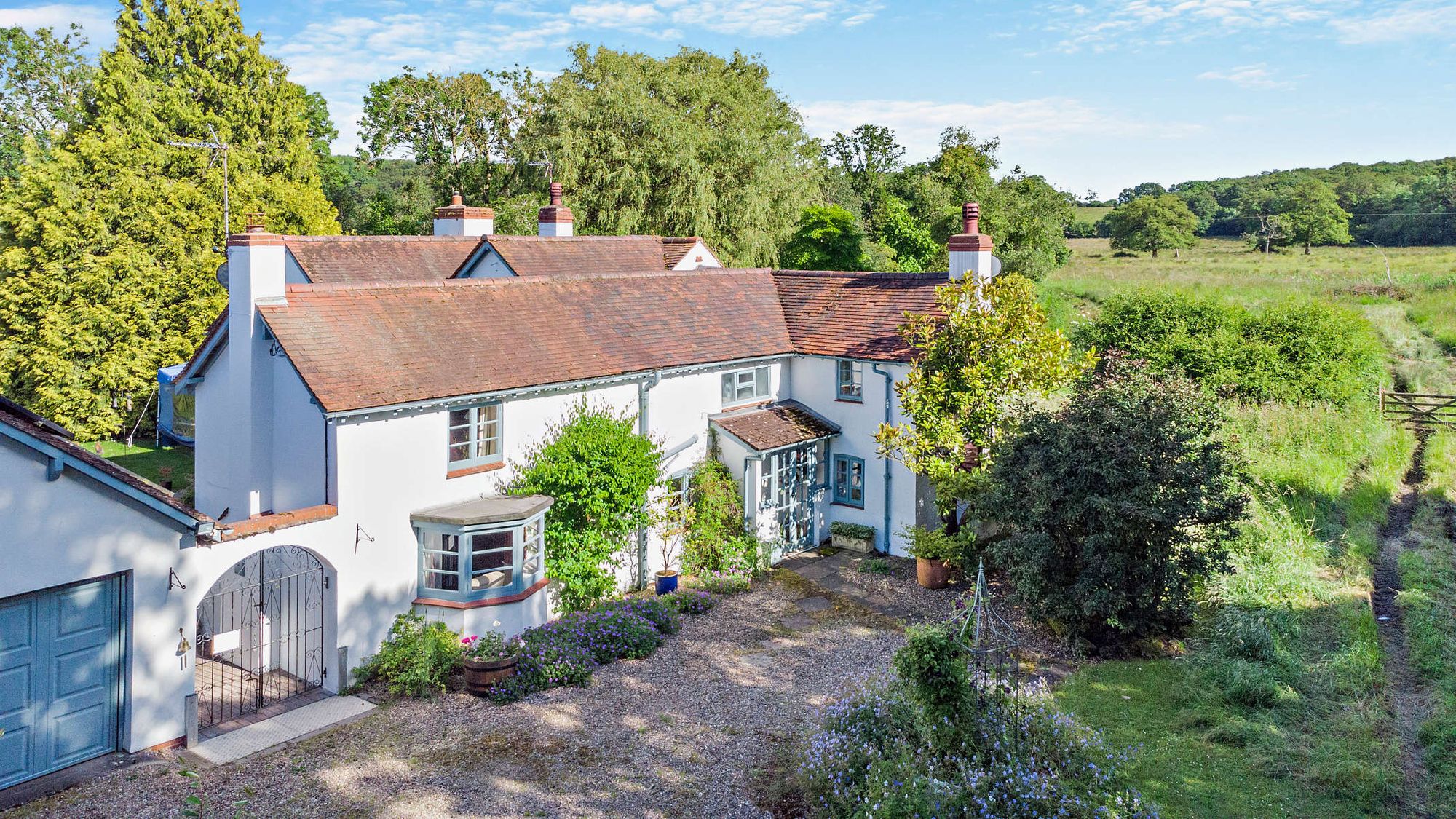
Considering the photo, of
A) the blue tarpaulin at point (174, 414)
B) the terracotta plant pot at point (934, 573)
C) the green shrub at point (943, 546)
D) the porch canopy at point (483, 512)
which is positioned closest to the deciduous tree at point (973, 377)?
the green shrub at point (943, 546)

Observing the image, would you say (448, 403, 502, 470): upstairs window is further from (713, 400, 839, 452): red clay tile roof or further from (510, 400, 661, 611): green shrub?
(713, 400, 839, 452): red clay tile roof

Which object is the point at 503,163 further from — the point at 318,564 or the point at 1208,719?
the point at 1208,719

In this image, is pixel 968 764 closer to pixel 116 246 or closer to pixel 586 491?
pixel 586 491

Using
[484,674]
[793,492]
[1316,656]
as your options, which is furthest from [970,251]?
[484,674]

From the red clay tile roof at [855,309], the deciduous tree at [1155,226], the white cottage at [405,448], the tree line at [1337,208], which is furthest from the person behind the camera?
the deciduous tree at [1155,226]

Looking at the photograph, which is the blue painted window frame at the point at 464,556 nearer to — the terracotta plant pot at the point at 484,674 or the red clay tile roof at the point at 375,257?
the terracotta plant pot at the point at 484,674

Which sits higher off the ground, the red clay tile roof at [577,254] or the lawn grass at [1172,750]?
the red clay tile roof at [577,254]

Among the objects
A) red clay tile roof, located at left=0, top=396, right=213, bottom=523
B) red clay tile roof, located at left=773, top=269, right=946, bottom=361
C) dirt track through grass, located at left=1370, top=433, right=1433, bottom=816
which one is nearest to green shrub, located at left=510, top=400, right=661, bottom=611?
red clay tile roof, located at left=0, top=396, right=213, bottom=523
